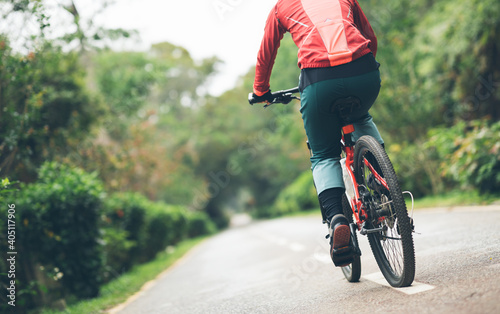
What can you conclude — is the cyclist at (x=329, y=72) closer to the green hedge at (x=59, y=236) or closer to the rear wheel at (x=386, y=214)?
the rear wheel at (x=386, y=214)

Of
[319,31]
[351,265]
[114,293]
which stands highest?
[319,31]

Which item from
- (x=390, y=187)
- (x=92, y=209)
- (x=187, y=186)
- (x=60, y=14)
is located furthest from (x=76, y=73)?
(x=187, y=186)

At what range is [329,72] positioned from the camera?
2.86 m

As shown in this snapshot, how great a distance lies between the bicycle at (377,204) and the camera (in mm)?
2664

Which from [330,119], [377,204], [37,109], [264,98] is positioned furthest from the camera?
[37,109]

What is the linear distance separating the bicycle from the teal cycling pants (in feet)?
0.20

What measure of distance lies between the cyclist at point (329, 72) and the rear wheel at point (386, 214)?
187 millimetres

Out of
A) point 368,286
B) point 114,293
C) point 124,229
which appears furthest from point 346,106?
point 124,229

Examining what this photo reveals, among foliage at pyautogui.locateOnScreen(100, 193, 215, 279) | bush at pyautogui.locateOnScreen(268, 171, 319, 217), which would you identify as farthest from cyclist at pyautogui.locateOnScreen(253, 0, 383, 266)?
bush at pyautogui.locateOnScreen(268, 171, 319, 217)

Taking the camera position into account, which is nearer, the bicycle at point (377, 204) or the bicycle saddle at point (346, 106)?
the bicycle at point (377, 204)

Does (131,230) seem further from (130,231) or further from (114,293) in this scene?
(114,293)

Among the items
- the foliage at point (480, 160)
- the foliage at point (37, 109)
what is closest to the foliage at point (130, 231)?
the foliage at point (37, 109)

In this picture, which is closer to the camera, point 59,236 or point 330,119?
point 330,119

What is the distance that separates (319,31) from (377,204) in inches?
44.1
